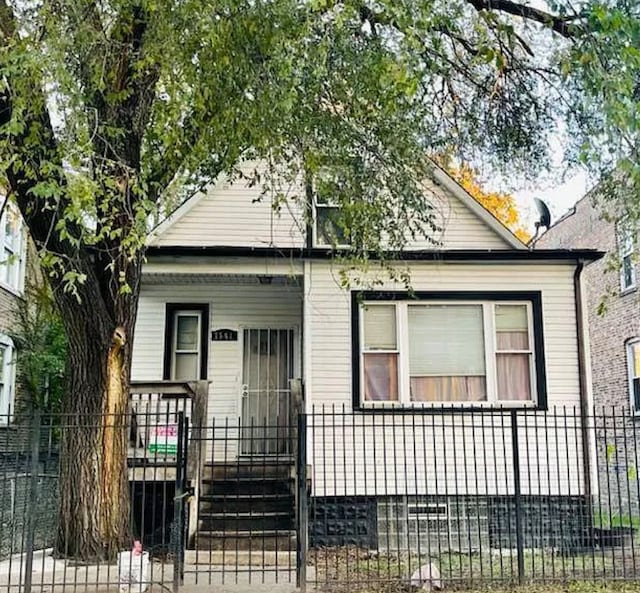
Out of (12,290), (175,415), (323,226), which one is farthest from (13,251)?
(175,415)

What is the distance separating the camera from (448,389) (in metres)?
10.9

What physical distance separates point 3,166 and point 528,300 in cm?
778

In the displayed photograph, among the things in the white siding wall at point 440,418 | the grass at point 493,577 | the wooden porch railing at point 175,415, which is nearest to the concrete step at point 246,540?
the grass at point 493,577

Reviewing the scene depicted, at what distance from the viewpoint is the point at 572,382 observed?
10898mm

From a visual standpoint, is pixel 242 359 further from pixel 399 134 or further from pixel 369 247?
pixel 399 134

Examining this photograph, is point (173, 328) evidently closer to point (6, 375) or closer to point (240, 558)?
point (240, 558)

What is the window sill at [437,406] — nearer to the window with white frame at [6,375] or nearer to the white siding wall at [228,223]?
the white siding wall at [228,223]

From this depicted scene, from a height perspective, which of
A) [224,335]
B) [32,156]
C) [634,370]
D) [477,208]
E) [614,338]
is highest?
[477,208]

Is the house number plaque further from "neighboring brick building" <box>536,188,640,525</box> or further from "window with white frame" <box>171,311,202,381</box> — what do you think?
"neighboring brick building" <box>536,188,640,525</box>

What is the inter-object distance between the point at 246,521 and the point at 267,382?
126 inches

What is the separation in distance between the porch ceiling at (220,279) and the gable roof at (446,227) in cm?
78

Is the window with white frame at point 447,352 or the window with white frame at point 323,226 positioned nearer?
the window with white frame at point 447,352

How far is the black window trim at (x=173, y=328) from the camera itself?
12.1m

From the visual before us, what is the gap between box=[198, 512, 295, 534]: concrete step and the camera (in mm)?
9281
